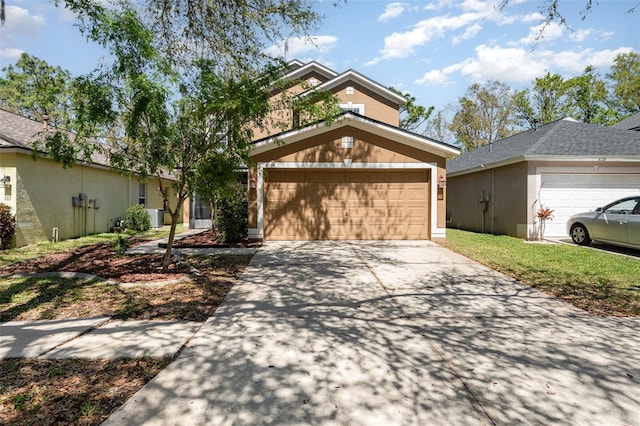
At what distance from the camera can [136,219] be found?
15656 millimetres

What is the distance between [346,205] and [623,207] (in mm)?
7834

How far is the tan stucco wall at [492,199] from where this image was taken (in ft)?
41.7

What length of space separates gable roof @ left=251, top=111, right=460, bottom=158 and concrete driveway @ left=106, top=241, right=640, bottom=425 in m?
6.56

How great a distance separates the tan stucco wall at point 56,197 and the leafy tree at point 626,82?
40451mm

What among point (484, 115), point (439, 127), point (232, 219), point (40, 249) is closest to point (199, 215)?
point (232, 219)

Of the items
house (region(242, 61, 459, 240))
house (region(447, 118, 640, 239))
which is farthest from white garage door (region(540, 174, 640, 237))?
house (region(242, 61, 459, 240))

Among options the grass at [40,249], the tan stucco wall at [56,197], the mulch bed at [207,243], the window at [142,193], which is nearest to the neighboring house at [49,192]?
the tan stucco wall at [56,197]

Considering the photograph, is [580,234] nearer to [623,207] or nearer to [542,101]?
[623,207]

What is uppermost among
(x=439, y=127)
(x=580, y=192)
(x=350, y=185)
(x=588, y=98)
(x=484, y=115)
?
(x=588, y=98)

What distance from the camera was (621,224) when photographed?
932cm

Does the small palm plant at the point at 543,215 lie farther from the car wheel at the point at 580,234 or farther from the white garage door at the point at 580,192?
the car wheel at the point at 580,234

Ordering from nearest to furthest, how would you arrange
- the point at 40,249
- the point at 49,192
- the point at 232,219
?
A: the point at 40,249 < the point at 232,219 < the point at 49,192

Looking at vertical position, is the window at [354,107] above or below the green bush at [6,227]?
above

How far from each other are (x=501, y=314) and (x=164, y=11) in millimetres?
9112
